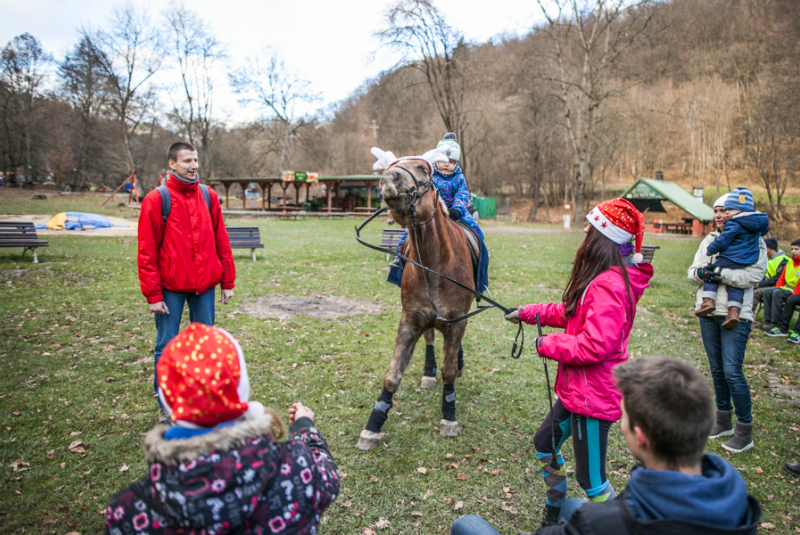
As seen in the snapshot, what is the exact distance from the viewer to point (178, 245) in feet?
13.0

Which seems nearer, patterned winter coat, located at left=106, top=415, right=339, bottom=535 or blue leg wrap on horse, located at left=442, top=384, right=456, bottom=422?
patterned winter coat, located at left=106, top=415, right=339, bottom=535

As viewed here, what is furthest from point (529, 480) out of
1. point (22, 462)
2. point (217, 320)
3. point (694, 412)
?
point (217, 320)

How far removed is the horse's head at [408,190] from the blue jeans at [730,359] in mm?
2906

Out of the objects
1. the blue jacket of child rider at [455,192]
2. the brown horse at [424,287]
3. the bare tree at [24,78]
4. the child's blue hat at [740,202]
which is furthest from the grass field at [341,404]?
the bare tree at [24,78]

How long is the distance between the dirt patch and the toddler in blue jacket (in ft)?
18.6

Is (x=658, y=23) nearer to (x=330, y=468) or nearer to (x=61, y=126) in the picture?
(x=330, y=468)

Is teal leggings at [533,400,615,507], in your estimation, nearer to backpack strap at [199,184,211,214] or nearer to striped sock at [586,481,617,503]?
striped sock at [586,481,617,503]

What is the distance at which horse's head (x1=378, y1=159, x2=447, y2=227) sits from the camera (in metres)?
3.64

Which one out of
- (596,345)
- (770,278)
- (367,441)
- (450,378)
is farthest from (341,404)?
(770,278)

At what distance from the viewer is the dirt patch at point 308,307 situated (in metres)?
8.23

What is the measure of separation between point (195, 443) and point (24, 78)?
49496 millimetres

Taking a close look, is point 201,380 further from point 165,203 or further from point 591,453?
point 165,203

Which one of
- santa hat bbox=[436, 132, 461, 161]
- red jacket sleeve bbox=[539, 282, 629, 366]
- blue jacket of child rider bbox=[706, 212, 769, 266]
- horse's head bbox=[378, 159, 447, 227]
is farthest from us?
santa hat bbox=[436, 132, 461, 161]

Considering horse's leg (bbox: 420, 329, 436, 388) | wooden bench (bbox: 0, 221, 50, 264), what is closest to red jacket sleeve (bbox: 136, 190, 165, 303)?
horse's leg (bbox: 420, 329, 436, 388)
